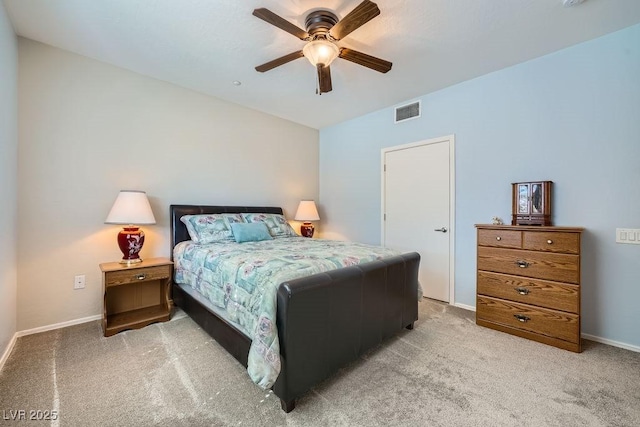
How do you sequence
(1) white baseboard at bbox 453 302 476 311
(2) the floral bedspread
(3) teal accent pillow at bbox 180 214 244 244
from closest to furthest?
(2) the floral bedspread, (3) teal accent pillow at bbox 180 214 244 244, (1) white baseboard at bbox 453 302 476 311

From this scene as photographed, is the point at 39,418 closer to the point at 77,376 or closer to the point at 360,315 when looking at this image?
the point at 77,376

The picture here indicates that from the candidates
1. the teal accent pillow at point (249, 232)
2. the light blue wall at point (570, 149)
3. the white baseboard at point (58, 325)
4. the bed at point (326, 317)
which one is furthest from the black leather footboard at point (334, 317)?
the white baseboard at point (58, 325)

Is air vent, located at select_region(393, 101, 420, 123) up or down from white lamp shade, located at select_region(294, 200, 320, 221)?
up

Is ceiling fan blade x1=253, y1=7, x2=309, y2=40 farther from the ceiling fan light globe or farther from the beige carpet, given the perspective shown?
the beige carpet

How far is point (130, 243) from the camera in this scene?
2.54 m

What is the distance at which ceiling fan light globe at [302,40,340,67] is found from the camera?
1.93 metres

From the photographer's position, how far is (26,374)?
1759mm

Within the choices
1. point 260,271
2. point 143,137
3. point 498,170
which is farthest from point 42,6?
point 498,170

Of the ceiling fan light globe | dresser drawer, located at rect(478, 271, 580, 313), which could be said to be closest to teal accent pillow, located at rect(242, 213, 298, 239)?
the ceiling fan light globe

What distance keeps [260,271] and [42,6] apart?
2.48 m

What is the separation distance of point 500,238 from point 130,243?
341cm

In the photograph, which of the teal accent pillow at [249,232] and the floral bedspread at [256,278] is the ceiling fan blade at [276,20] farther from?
the teal accent pillow at [249,232]

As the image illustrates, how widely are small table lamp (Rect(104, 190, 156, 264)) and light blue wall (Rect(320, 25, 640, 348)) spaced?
126 inches

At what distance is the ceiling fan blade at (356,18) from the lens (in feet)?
5.23
